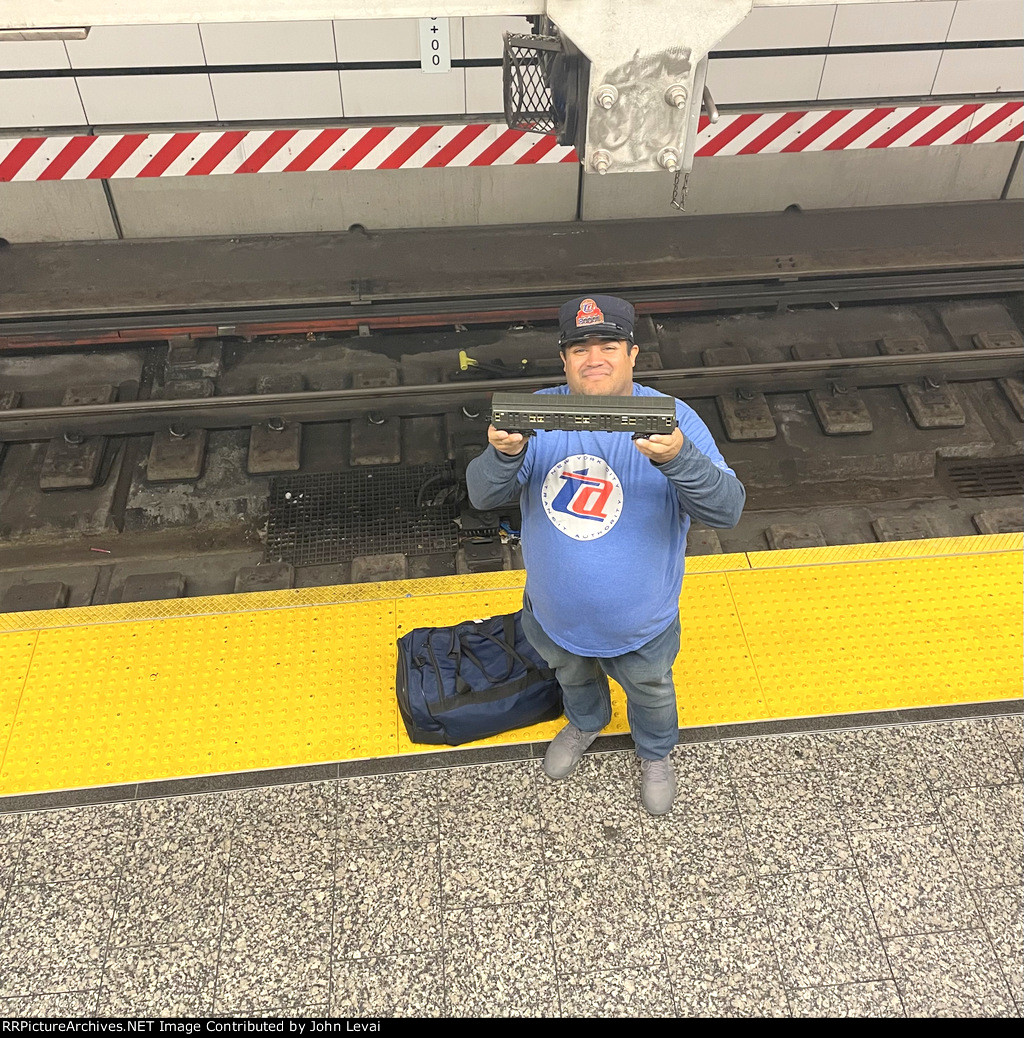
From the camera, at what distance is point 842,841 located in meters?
3.61

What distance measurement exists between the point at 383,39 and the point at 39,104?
2630mm

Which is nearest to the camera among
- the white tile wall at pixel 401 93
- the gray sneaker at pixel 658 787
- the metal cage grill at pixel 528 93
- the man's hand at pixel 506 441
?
the man's hand at pixel 506 441

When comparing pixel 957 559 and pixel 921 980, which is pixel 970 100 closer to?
pixel 957 559

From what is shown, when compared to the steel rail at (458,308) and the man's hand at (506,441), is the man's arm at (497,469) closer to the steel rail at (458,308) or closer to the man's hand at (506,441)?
the man's hand at (506,441)

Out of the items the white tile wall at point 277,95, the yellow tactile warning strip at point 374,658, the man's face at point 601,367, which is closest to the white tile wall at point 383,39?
the white tile wall at point 277,95

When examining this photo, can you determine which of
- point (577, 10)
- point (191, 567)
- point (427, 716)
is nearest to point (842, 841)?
point (427, 716)

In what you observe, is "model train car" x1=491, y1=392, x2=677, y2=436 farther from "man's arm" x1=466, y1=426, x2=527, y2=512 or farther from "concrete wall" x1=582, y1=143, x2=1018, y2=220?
"concrete wall" x1=582, y1=143, x2=1018, y2=220

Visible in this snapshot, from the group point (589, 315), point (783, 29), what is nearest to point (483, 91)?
point (783, 29)

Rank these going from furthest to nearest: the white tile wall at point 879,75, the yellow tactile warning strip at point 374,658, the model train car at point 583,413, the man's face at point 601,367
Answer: the white tile wall at point 879,75 < the yellow tactile warning strip at point 374,658 < the man's face at point 601,367 < the model train car at point 583,413

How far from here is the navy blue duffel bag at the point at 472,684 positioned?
380 cm

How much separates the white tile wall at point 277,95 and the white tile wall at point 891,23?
392 centimetres

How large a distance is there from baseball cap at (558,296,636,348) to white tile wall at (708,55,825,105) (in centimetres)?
437

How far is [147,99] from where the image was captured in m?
6.11

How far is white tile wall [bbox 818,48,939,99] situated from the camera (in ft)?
21.1
